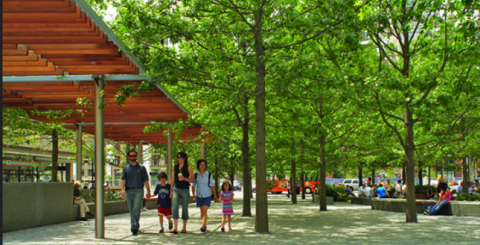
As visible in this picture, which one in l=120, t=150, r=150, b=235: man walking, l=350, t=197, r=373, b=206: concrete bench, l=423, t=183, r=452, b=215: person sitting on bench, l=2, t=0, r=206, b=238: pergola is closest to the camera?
l=2, t=0, r=206, b=238: pergola

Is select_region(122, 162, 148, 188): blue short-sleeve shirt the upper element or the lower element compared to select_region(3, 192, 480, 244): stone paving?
upper

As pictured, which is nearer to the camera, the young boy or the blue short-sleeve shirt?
the blue short-sleeve shirt

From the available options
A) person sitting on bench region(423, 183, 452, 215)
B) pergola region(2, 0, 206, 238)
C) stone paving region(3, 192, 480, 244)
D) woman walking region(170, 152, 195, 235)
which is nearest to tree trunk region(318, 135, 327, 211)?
person sitting on bench region(423, 183, 452, 215)

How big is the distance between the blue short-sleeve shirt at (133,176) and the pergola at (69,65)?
49 centimetres

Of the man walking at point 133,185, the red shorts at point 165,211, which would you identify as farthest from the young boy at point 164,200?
the man walking at point 133,185

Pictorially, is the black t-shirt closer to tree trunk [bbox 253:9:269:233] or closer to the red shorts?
the red shorts

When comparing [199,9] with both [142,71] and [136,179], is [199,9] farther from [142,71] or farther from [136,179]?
[136,179]

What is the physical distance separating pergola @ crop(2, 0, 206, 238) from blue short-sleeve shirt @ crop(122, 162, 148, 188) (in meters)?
0.49

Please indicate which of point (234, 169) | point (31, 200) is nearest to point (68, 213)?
point (31, 200)

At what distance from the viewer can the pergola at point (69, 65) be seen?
7.27 m

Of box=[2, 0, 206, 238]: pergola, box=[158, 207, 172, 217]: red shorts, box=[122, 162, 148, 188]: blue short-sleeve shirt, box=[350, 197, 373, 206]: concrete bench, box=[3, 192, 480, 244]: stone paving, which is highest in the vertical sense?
box=[2, 0, 206, 238]: pergola

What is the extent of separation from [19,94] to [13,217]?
12.1 ft

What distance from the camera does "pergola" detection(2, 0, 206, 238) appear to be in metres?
7.27

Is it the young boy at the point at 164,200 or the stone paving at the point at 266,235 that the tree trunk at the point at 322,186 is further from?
the young boy at the point at 164,200
